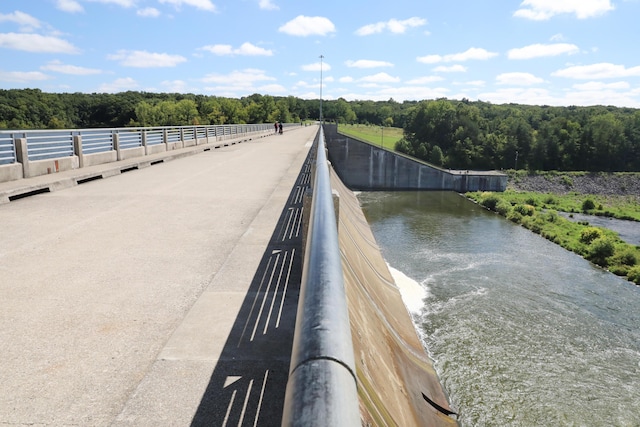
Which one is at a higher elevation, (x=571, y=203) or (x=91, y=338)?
(x=91, y=338)

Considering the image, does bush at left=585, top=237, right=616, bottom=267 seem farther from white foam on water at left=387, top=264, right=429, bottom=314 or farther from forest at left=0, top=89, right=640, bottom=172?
forest at left=0, top=89, right=640, bottom=172

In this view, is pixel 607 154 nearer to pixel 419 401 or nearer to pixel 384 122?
pixel 384 122

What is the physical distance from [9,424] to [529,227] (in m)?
45.9

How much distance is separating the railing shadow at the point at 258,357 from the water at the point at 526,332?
10431 millimetres

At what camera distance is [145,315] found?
4461 mm

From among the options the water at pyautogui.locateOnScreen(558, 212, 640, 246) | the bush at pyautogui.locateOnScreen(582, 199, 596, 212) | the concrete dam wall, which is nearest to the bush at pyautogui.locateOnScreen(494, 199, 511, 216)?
the water at pyautogui.locateOnScreen(558, 212, 640, 246)

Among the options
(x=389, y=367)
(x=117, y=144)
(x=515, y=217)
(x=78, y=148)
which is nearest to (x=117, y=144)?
(x=117, y=144)

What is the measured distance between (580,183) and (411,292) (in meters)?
84.9

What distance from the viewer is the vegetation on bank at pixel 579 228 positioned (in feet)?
104

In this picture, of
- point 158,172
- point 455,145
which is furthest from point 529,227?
point 455,145

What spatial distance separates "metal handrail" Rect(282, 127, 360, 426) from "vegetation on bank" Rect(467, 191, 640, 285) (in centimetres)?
3199

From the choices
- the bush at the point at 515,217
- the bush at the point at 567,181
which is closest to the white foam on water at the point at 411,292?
the bush at the point at 515,217

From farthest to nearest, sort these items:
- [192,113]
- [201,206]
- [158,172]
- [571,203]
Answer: [192,113] < [571,203] < [158,172] < [201,206]

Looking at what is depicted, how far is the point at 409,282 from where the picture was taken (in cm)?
2416
